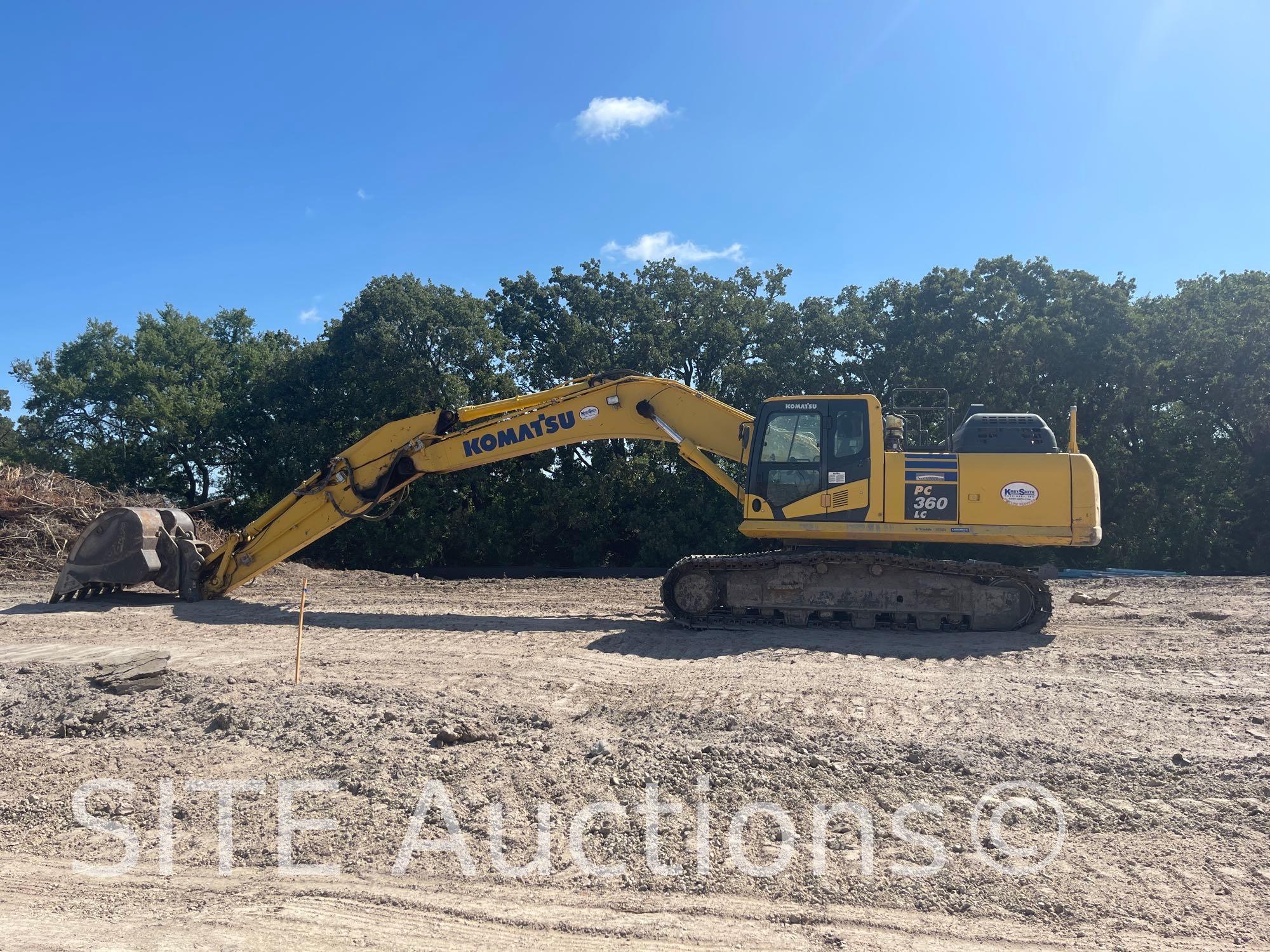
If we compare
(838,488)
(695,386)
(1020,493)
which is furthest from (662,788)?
(695,386)

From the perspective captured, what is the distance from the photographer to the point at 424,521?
69.4ft

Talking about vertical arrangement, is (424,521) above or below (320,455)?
below

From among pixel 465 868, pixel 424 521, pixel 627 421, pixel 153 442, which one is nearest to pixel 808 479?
pixel 627 421

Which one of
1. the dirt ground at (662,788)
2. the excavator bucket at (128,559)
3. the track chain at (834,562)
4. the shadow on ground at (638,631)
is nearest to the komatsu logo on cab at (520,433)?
the shadow on ground at (638,631)

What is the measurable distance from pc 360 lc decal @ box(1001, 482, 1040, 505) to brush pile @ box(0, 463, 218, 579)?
49.7 feet

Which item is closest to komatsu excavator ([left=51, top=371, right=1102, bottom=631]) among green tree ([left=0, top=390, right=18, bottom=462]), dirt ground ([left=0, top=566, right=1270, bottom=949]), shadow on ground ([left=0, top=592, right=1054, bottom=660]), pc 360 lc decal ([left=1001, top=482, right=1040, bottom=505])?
pc 360 lc decal ([left=1001, top=482, right=1040, bottom=505])

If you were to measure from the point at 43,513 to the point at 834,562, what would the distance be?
1527 centimetres

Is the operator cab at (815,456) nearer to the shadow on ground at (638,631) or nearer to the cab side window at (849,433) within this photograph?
the cab side window at (849,433)

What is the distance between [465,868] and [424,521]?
1762 cm

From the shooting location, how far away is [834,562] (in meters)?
9.89

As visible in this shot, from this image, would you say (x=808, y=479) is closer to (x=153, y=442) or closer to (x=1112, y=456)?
(x=1112, y=456)

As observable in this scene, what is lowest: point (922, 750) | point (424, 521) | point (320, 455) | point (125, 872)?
point (125, 872)

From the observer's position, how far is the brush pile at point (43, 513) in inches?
628

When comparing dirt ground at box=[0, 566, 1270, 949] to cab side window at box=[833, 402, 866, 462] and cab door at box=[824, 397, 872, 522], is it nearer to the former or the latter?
cab door at box=[824, 397, 872, 522]
